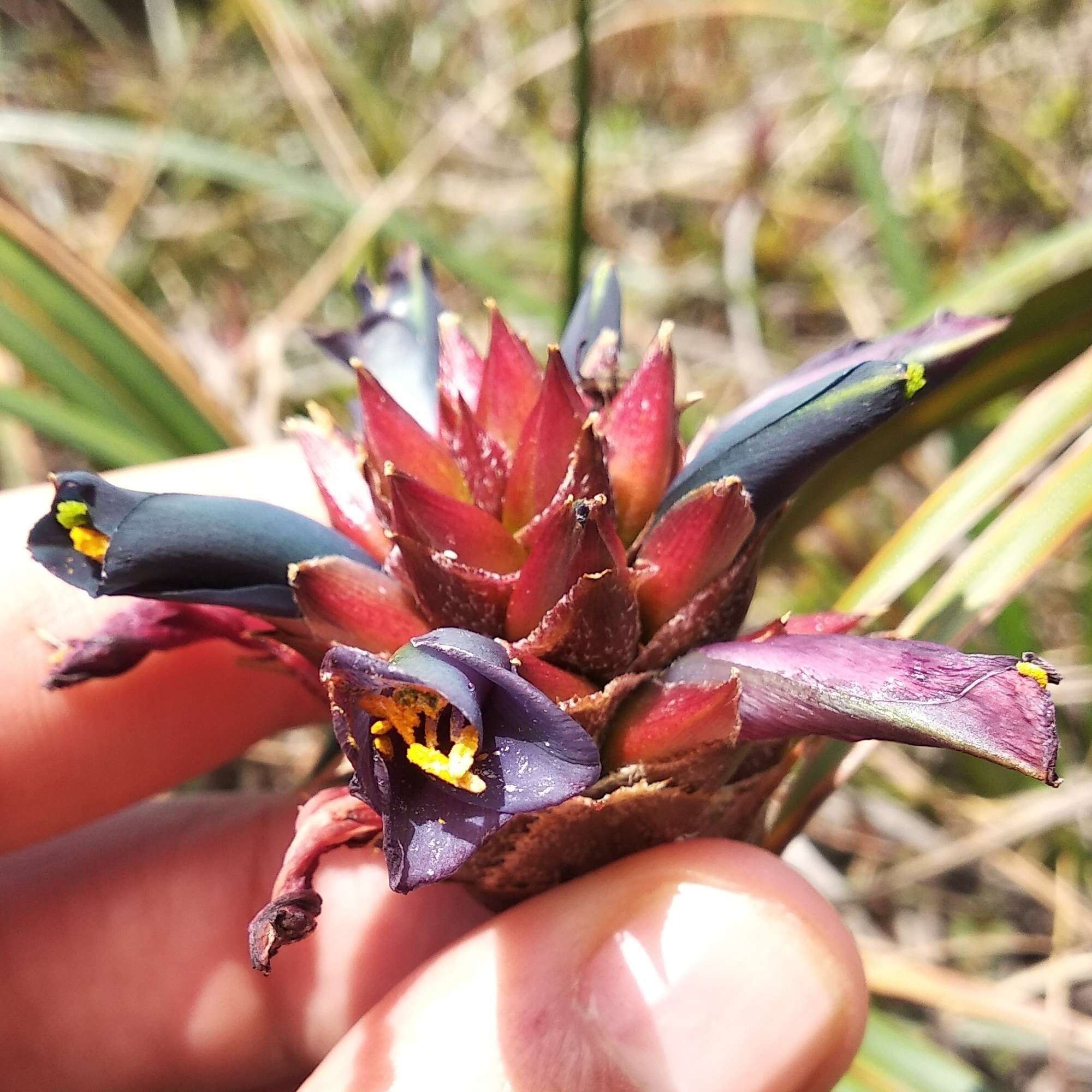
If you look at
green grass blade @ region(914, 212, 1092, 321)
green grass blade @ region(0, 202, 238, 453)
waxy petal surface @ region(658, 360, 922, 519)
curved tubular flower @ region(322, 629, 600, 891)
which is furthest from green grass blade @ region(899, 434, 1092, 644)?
green grass blade @ region(0, 202, 238, 453)

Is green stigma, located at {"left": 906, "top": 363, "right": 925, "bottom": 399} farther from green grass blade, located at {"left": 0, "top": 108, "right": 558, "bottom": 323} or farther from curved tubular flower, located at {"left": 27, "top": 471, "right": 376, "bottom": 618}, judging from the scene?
Result: green grass blade, located at {"left": 0, "top": 108, "right": 558, "bottom": 323}

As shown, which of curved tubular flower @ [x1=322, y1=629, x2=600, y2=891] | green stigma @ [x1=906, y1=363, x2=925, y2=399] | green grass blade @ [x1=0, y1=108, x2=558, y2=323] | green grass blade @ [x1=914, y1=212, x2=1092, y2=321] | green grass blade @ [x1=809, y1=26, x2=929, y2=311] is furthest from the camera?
green grass blade @ [x1=0, y1=108, x2=558, y2=323]

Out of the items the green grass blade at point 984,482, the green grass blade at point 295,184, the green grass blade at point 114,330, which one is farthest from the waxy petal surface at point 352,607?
the green grass blade at point 295,184

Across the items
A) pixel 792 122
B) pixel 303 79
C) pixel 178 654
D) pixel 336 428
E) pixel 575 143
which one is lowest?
pixel 178 654

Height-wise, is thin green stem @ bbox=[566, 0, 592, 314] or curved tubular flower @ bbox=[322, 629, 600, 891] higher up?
thin green stem @ bbox=[566, 0, 592, 314]

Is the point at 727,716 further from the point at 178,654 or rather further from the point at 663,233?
the point at 663,233

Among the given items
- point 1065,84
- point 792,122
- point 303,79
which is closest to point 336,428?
point 303,79
